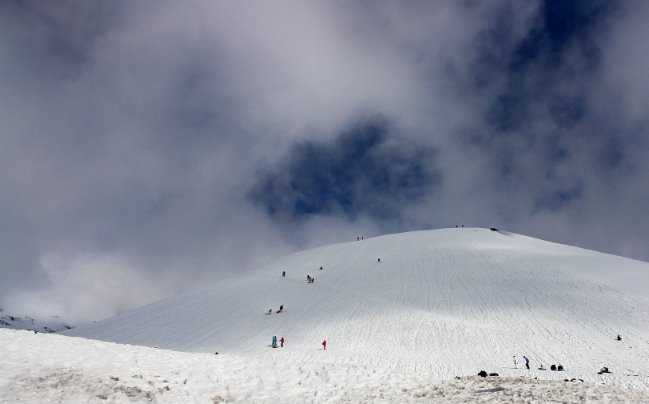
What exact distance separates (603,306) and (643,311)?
2.79 metres

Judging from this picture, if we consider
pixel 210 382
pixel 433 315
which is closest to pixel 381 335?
pixel 433 315

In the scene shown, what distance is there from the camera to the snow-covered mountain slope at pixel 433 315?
2541 centimetres

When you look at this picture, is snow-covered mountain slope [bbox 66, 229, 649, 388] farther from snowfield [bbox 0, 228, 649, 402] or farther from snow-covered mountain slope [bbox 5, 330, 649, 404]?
snow-covered mountain slope [bbox 5, 330, 649, 404]

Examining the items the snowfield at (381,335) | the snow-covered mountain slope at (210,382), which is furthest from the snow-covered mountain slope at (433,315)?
the snow-covered mountain slope at (210,382)

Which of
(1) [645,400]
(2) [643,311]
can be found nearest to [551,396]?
(1) [645,400]

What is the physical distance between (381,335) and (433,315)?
22.0 ft

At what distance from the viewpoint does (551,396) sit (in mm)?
11117

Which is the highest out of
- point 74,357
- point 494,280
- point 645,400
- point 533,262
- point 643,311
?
point 533,262

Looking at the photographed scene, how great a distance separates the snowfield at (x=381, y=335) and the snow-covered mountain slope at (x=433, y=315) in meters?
0.18

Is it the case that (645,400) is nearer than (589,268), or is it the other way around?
(645,400)

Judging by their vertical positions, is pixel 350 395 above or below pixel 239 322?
below

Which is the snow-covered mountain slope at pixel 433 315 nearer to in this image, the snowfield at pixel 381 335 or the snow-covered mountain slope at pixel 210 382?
the snowfield at pixel 381 335

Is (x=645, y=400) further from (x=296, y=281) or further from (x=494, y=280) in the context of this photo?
(x=296, y=281)

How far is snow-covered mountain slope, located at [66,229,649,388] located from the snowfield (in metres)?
0.18
